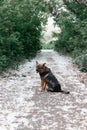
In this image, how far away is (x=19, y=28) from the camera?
939 inches

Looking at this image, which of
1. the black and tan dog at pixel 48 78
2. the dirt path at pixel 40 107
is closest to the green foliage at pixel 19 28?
the dirt path at pixel 40 107

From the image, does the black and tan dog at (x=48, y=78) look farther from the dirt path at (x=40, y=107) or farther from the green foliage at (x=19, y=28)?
the green foliage at (x=19, y=28)

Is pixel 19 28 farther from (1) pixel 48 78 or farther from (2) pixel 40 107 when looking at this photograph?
(2) pixel 40 107

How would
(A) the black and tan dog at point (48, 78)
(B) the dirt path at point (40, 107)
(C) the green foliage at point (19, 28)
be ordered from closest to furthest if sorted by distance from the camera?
1. (B) the dirt path at point (40, 107)
2. (A) the black and tan dog at point (48, 78)
3. (C) the green foliage at point (19, 28)

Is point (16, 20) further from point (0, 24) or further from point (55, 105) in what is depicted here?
point (55, 105)

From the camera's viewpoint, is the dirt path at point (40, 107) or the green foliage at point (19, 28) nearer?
the dirt path at point (40, 107)

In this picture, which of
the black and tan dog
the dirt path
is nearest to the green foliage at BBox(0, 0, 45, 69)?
the dirt path

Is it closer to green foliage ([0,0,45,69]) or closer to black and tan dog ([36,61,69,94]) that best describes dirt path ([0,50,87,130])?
black and tan dog ([36,61,69,94])

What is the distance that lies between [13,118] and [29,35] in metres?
19.9

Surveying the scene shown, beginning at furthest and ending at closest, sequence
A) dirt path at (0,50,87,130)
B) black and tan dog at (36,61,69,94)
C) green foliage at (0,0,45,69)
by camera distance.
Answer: green foliage at (0,0,45,69) < black and tan dog at (36,61,69,94) < dirt path at (0,50,87,130)

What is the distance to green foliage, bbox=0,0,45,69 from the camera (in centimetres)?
1792

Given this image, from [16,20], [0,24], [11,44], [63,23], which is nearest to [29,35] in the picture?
[63,23]

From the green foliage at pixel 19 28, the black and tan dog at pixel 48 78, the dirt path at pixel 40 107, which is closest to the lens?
the dirt path at pixel 40 107

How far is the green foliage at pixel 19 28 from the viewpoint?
706 inches
